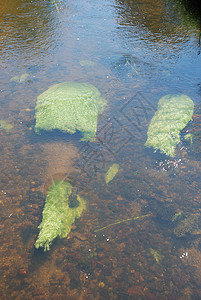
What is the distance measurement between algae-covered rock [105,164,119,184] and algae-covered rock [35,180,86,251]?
0.47 m

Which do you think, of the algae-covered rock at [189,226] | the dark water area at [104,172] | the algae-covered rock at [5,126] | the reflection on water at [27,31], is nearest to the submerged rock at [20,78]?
the dark water area at [104,172]

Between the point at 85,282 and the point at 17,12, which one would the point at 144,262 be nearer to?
the point at 85,282

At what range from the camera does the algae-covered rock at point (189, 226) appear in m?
2.54

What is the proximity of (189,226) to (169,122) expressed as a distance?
183 centimetres

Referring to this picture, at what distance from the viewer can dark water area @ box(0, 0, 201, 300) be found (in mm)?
2279

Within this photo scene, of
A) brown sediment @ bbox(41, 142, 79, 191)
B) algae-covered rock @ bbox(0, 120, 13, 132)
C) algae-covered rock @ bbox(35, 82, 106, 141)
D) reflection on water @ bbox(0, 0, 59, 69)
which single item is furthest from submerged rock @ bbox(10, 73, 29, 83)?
brown sediment @ bbox(41, 142, 79, 191)

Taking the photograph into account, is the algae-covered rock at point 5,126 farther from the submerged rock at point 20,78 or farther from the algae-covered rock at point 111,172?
the algae-covered rock at point 111,172

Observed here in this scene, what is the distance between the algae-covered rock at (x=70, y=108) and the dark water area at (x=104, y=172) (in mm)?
150

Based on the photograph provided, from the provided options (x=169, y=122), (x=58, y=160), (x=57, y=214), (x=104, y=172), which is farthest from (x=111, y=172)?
(x=169, y=122)

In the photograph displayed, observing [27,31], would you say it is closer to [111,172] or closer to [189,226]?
[111,172]

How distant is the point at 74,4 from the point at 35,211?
25.4ft

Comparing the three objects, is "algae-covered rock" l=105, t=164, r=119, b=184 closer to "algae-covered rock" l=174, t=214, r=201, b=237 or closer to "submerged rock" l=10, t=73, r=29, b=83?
"algae-covered rock" l=174, t=214, r=201, b=237

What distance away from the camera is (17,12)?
7203mm

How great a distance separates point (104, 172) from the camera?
315cm
